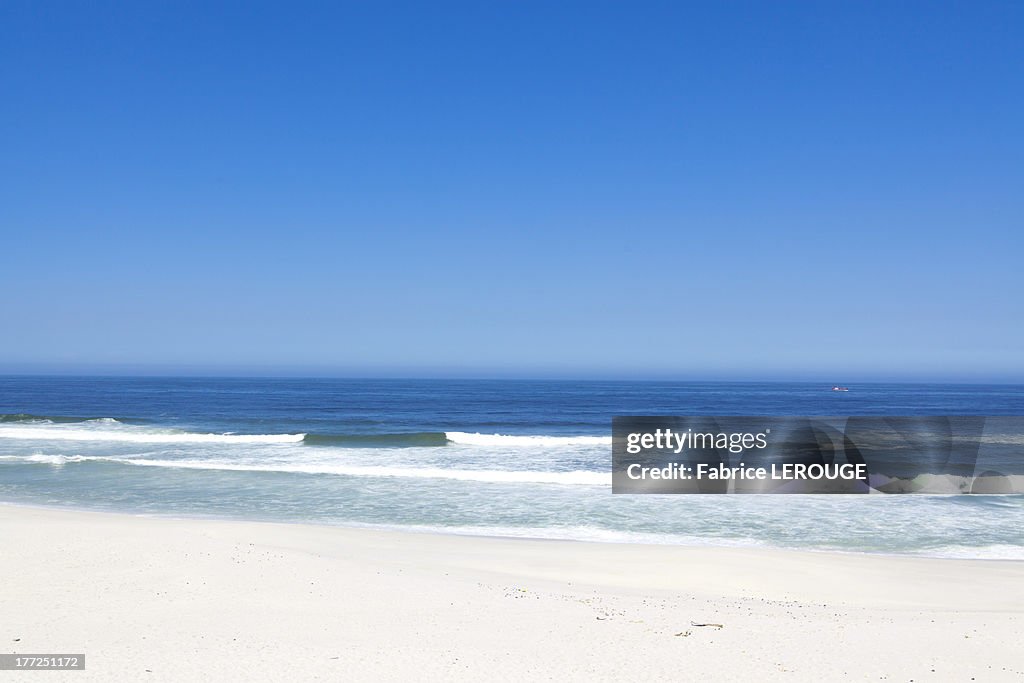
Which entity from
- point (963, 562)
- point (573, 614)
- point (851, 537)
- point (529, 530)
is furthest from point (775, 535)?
point (573, 614)

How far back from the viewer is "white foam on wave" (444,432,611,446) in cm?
3011

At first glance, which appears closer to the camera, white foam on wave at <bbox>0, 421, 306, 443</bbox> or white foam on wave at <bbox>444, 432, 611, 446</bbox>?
white foam on wave at <bbox>0, 421, 306, 443</bbox>

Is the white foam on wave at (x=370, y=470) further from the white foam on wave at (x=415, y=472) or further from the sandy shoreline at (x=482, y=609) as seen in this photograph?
the sandy shoreline at (x=482, y=609)

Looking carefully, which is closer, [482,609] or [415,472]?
[482,609]

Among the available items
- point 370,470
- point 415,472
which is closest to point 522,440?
point 415,472

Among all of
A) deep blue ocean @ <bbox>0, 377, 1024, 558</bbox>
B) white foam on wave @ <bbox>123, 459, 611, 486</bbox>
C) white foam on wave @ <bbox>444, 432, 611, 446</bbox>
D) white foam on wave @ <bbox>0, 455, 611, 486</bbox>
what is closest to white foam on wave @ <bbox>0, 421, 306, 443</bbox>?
deep blue ocean @ <bbox>0, 377, 1024, 558</bbox>

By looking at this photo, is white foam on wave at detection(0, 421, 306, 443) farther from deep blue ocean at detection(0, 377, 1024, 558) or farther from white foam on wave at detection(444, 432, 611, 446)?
white foam on wave at detection(444, 432, 611, 446)

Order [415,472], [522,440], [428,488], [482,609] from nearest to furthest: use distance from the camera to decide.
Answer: [482,609], [428,488], [415,472], [522,440]

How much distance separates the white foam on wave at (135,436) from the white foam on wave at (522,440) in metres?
6.93

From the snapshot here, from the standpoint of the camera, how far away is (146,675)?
5402mm

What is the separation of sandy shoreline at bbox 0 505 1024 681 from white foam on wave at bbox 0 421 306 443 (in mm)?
18363

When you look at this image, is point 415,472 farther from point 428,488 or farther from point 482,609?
point 482,609

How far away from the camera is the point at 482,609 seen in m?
7.70

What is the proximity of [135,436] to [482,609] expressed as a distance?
93.0 ft
